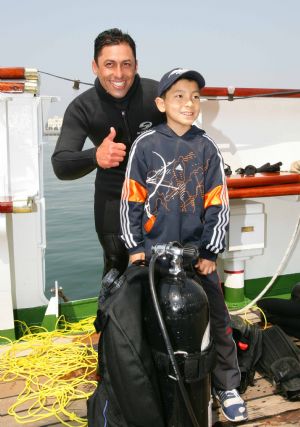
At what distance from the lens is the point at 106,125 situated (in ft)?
7.82

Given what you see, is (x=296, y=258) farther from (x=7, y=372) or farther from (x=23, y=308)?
(x=7, y=372)

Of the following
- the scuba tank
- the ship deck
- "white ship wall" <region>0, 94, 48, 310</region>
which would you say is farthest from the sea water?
the scuba tank

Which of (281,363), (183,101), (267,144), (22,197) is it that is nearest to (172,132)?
(183,101)

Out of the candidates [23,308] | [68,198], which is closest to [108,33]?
[23,308]

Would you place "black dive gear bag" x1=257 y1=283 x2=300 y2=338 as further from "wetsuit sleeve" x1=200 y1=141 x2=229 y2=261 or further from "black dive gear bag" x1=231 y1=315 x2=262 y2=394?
"wetsuit sleeve" x1=200 y1=141 x2=229 y2=261

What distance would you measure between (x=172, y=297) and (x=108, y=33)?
1412 millimetres

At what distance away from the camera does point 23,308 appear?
3.34 m

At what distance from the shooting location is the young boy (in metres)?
2.02

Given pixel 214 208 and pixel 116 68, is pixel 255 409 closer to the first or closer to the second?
pixel 214 208

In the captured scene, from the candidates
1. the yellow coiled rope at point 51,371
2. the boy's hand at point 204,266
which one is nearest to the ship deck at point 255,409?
the yellow coiled rope at point 51,371

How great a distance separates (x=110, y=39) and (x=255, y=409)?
1.98 metres

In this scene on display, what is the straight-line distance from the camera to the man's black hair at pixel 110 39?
7.24 ft

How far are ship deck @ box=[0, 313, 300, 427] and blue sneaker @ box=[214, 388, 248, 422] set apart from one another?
0.04 m

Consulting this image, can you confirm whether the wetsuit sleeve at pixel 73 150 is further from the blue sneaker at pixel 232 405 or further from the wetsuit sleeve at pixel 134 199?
the blue sneaker at pixel 232 405
